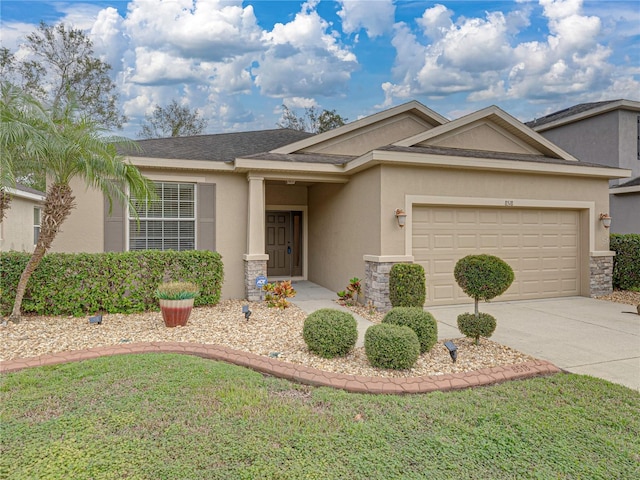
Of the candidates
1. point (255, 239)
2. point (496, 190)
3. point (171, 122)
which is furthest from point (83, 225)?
point (171, 122)

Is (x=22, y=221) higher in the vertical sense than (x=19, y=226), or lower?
higher

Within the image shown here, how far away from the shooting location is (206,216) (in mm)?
8922

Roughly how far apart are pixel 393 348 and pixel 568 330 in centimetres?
386

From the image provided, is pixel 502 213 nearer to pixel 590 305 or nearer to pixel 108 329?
pixel 590 305

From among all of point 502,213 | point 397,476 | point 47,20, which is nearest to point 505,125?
point 502,213

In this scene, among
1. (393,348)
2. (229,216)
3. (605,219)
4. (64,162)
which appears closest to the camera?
(393,348)

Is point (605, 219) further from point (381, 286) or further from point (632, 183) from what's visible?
point (632, 183)

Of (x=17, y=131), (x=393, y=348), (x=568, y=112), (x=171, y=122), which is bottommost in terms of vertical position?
(x=393, y=348)

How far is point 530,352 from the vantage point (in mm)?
5160

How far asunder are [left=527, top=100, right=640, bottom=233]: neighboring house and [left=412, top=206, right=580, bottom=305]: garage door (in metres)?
6.44

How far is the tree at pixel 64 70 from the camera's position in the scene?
1942 cm

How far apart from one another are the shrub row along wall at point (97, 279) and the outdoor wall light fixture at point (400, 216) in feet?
13.3

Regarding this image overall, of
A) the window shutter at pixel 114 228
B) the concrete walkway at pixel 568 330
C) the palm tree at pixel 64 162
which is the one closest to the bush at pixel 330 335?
the concrete walkway at pixel 568 330

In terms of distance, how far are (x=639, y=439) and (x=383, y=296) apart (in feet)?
16.1
